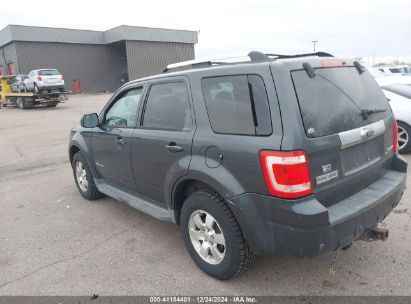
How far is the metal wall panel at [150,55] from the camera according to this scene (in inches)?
1634

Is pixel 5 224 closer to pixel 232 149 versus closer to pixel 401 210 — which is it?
pixel 232 149

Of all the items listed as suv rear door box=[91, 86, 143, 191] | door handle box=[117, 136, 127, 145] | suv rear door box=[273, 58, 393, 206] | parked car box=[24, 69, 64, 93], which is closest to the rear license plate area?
suv rear door box=[273, 58, 393, 206]

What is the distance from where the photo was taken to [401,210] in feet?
14.0

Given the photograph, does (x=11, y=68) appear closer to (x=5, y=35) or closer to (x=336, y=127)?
(x=5, y=35)

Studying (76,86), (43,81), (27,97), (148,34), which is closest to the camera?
(43,81)

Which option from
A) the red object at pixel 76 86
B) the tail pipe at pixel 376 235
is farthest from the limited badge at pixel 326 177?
the red object at pixel 76 86

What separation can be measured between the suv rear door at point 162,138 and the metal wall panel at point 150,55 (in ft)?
130

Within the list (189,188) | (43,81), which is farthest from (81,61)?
(189,188)

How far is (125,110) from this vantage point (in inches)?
162

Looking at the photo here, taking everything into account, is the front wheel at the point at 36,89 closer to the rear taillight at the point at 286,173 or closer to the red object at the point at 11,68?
the red object at the point at 11,68

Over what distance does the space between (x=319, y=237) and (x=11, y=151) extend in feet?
29.7

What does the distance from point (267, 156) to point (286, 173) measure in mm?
172

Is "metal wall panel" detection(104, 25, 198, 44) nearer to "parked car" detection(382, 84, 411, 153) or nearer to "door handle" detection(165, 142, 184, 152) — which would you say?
"parked car" detection(382, 84, 411, 153)

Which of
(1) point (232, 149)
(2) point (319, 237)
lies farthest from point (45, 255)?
(2) point (319, 237)
